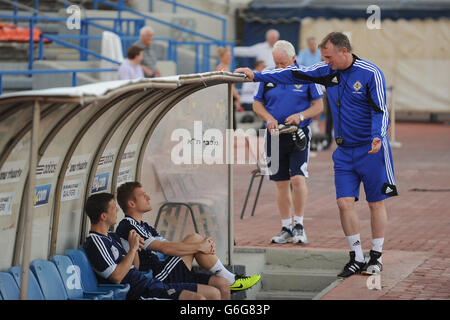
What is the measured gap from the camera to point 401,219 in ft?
38.7

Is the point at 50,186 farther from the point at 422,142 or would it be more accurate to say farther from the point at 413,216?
the point at 422,142

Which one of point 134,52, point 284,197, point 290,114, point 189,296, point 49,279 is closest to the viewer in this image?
point 49,279

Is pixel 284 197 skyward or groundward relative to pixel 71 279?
skyward

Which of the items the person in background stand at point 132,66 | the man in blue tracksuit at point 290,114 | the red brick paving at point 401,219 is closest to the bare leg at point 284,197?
the man in blue tracksuit at point 290,114

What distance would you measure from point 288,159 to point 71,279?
353 cm

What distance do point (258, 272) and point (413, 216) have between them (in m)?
3.55

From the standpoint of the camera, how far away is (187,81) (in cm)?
690

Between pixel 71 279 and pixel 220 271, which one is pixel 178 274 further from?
pixel 71 279

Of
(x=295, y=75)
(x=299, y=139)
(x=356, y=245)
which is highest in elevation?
(x=295, y=75)

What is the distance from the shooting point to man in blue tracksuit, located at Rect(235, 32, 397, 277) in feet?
26.3

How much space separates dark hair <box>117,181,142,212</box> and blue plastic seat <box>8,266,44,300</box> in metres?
1.37

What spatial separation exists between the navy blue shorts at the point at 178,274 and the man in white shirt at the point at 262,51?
14.7 metres

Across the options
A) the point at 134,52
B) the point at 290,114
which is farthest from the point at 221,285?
the point at 134,52
